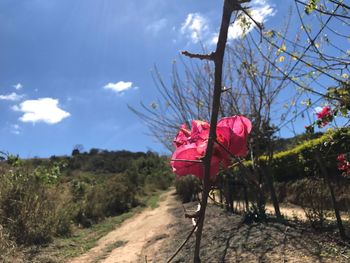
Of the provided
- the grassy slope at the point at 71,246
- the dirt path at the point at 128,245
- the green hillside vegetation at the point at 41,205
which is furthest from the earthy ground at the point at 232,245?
the green hillside vegetation at the point at 41,205

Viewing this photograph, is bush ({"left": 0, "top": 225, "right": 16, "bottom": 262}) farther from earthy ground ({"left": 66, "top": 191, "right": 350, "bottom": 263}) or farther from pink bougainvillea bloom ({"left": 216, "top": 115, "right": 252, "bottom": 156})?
pink bougainvillea bloom ({"left": 216, "top": 115, "right": 252, "bottom": 156})

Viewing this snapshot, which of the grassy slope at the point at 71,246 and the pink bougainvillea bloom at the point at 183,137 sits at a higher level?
the pink bougainvillea bloom at the point at 183,137

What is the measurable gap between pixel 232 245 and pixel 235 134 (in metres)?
5.61

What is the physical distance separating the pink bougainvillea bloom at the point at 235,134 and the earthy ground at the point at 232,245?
259 cm

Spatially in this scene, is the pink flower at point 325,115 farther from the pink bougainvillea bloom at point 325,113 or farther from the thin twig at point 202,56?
the thin twig at point 202,56

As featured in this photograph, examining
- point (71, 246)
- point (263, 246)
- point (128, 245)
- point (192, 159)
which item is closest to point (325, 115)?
point (263, 246)

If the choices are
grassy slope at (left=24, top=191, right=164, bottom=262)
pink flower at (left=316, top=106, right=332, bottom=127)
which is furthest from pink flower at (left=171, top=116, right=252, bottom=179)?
grassy slope at (left=24, top=191, right=164, bottom=262)

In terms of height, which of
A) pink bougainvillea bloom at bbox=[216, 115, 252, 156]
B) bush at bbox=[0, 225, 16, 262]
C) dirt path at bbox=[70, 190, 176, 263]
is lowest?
dirt path at bbox=[70, 190, 176, 263]

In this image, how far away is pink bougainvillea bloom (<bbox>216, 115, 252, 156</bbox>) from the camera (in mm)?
872

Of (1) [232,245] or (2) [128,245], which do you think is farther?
(2) [128,245]

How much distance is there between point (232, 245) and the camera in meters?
6.24

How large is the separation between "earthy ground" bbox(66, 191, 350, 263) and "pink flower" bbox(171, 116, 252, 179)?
260 centimetres

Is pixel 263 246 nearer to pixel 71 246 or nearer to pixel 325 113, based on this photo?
pixel 325 113

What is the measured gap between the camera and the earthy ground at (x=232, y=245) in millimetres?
5387
